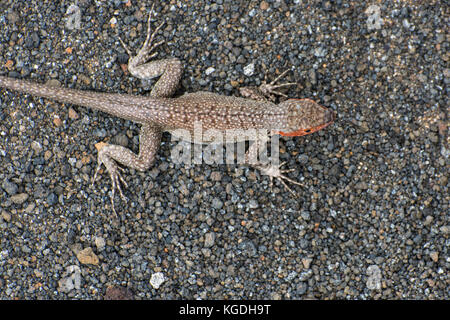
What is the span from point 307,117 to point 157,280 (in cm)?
269

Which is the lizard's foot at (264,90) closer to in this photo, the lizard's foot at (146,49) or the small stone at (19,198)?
the lizard's foot at (146,49)

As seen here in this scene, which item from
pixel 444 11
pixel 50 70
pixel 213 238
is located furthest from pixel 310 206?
pixel 50 70

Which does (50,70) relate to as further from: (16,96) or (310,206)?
(310,206)

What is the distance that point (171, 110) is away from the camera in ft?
15.5

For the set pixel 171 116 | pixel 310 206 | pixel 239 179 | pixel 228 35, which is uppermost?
pixel 228 35

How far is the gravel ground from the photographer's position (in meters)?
4.82

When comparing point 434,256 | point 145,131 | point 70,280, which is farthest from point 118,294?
point 434,256

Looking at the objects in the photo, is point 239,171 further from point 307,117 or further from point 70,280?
point 70,280

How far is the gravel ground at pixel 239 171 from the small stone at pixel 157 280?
0.06ft

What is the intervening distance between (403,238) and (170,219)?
9.35 feet

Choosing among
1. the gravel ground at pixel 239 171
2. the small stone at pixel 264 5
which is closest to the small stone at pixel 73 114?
the gravel ground at pixel 239 171

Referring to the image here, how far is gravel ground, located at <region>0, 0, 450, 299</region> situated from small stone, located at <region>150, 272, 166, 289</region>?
0.06ft

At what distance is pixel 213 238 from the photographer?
16.0ft

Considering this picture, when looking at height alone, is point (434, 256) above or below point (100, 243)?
below
